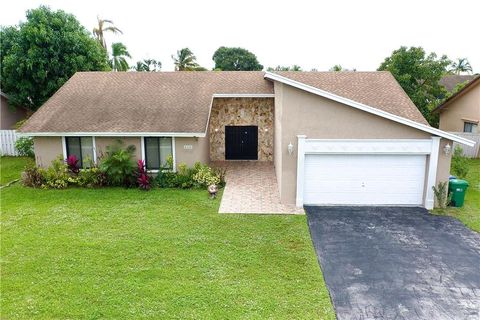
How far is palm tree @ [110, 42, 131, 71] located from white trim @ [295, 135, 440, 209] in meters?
26.9

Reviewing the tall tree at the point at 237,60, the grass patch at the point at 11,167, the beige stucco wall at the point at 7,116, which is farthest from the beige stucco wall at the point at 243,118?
the tall tree at the point at 237,60

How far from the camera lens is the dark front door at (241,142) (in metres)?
20.8

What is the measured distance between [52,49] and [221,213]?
17.5 metres

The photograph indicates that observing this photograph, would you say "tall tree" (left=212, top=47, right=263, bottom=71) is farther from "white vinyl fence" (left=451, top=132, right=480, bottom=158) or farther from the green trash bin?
the green trash bin

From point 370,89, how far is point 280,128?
229 inches

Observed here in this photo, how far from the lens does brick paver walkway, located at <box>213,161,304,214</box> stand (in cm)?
1346

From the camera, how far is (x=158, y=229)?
11.5m

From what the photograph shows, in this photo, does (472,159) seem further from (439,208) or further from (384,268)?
(384,268)

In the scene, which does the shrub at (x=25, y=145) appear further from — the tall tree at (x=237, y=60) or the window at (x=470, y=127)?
the tall tree at (x=237, y=60)

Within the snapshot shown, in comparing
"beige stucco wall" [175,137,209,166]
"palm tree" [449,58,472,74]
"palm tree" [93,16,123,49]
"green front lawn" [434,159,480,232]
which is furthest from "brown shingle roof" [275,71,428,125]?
"palm tree" [449,58,472,74]

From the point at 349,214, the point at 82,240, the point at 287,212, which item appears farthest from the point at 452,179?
the point at 82,240

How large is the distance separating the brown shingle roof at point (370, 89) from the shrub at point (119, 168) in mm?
8783

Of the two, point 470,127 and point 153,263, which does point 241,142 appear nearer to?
point 153,263

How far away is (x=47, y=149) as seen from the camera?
16.6 meters
